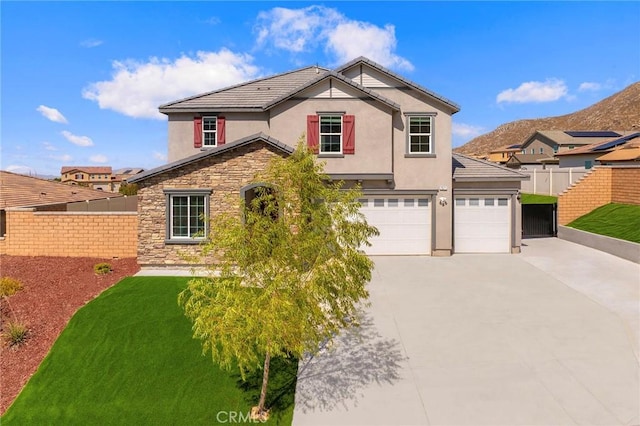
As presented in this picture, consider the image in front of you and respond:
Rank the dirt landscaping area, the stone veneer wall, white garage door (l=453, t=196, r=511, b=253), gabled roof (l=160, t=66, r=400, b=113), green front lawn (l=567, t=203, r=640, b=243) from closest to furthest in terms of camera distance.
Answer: the dirt landscaping area → the stone veneer wall → gabled roof (l=160, t=66, r=400, b=113) → green front lawn (l=567, t=203, r=640, b=243) → white garage door (l=453, t=196, r=511, b=253)

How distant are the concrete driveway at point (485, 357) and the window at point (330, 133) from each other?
21.6 ft

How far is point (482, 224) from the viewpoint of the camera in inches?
719

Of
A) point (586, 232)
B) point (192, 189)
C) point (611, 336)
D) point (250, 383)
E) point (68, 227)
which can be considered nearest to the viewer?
point (250, 383)

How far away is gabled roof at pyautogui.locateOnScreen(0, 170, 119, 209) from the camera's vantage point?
2014 cm

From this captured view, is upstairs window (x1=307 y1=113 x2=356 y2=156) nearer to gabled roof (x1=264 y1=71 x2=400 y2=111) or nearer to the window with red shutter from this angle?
gabled roof (x1=264 y1=71 x2=400 y2=111)

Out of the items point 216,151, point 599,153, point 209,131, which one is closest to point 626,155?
point 599,153

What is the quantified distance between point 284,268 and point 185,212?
404 inches

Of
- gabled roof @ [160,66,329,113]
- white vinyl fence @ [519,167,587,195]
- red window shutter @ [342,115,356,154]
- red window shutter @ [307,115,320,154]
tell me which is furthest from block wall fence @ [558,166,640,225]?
gabled roof @ [160,66,329,113]

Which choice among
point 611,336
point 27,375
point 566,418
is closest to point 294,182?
point 566,418

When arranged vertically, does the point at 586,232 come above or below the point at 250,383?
above

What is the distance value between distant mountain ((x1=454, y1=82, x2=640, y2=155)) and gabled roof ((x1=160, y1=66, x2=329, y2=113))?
95.4m

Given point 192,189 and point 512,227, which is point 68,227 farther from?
point 512,227

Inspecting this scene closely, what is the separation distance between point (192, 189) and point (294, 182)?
9.71 metres

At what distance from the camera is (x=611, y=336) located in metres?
9.45
